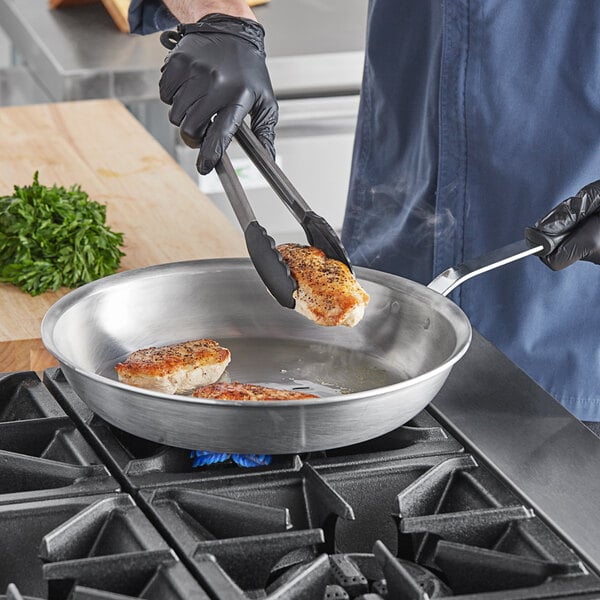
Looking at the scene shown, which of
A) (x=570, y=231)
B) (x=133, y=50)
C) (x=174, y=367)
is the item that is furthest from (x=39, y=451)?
(x=133, y=50)

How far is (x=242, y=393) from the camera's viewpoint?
1045 millimetres

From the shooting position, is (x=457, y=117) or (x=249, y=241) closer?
(x=249, y=241)

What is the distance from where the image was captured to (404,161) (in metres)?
1.74

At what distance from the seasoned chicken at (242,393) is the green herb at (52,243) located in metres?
0.69

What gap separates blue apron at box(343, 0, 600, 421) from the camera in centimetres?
153

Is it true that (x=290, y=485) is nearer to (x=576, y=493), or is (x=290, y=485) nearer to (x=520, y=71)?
(x=576, y=493)

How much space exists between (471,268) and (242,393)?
318 millimetres

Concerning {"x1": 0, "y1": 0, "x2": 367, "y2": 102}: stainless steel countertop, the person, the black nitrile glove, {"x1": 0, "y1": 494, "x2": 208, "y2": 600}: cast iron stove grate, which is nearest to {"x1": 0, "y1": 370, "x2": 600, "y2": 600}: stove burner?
{"x1": 0, "y1": 494, "x2": 208, "y2": 600}: cast iron stove grate

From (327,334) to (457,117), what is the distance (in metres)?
0.46

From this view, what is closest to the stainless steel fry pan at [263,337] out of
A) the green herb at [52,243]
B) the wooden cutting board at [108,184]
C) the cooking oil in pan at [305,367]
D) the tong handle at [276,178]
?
the cooking oil in pan at [305,367]

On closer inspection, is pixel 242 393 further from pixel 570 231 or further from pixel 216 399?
pixel 570 231

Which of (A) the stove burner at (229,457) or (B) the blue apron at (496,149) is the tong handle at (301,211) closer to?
(A) the stove burner at (229,457)

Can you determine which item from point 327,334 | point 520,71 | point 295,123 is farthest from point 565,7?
point 295,123

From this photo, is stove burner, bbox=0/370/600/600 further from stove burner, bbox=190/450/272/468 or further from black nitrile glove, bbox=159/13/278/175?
black nitrile glove, bbox=159/13/278/175
